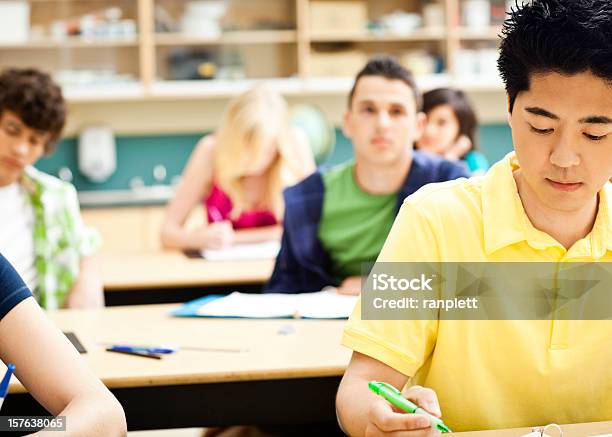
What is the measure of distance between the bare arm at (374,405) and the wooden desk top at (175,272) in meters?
1.56

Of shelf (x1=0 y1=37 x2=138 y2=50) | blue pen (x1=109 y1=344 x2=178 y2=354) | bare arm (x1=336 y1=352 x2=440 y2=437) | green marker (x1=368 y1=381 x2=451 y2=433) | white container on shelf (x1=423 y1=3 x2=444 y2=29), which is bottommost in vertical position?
blue pen (x1=109 y1=344 x2=178 y2=354)

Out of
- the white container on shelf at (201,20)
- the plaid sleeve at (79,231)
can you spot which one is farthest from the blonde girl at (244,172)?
the white container on shelf at (201,20)

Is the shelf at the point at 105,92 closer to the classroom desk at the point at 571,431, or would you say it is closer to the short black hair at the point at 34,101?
the short black hair at the point at 34,101

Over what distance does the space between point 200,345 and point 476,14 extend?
4342mm

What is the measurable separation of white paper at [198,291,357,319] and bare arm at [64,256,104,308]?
60 centimetres

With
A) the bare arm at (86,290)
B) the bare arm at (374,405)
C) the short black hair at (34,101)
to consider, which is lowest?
the bare arm at (86,290)

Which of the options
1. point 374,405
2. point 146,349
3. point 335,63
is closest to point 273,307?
point 146,349

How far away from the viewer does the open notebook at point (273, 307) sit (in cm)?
221

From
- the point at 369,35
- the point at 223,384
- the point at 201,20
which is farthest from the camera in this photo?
the point at 369,35

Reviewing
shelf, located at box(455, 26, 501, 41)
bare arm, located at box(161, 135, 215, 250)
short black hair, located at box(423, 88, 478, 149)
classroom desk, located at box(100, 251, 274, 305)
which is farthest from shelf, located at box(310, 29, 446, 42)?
classroom desk, located at box(100, 251, 274, 305)

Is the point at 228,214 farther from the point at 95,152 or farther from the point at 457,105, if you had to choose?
the point at 95,152

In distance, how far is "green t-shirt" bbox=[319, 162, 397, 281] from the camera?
2.71 meters

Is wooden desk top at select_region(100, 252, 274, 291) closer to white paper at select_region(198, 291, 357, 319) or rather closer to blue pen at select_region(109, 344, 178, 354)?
white paper at select_region(198, 291, 357, 319)

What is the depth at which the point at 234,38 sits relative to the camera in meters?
5.58
